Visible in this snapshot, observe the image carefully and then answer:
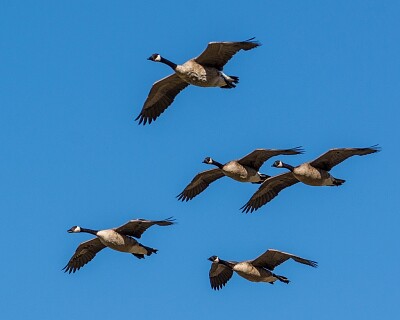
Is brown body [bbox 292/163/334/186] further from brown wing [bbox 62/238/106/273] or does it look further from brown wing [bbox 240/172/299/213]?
brown wing [bbox 62/238/106/273]

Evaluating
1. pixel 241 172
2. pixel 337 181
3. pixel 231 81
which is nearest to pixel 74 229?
pixel 241 172

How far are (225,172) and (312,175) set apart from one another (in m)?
2.69

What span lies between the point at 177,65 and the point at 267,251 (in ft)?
20.1

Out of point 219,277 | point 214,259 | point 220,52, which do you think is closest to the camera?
point 220,52

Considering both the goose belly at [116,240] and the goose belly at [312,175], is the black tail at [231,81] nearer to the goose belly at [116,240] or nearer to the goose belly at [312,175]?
the goose belly at [312,175]

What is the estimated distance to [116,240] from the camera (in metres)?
34.0

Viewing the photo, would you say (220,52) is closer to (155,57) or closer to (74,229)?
(155,57)

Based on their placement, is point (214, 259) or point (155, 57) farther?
point (214, 259)

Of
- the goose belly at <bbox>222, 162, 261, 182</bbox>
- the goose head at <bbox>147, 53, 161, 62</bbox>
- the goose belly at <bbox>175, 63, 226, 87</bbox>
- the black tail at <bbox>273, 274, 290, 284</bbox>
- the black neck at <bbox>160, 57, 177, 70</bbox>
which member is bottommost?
the black tail at <bbox>273, 274, 290, 284</bbox>

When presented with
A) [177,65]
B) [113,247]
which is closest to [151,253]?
[113,247]

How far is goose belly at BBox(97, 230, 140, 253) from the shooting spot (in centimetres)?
3397

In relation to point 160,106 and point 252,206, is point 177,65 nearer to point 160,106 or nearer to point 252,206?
point 160,106

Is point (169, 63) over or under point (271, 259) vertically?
over

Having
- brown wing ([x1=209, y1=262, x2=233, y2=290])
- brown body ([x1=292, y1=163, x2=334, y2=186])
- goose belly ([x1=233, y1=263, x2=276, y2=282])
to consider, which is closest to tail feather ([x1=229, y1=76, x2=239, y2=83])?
brown body ([x1=292, y1=163, x2=334, y2=186])
